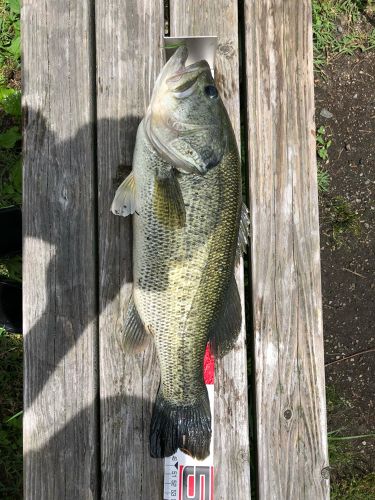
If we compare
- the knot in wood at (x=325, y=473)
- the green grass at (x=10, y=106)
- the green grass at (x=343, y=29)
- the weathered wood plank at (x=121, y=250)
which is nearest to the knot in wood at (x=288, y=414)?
the knot in wood at (x=325, y=473)

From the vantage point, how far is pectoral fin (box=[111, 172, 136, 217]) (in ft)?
7.13

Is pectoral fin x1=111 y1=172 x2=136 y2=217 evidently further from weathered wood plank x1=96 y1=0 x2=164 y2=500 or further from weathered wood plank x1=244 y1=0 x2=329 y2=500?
weathered wood plank x1=244 y1=0 x2=329 y2=500

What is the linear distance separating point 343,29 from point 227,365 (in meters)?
2.29

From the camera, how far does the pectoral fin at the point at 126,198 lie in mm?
2174

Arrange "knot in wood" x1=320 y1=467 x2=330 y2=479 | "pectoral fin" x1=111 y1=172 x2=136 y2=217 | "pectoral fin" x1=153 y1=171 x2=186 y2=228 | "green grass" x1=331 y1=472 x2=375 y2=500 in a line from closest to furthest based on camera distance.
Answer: "pectoral fin" x1=153 y1=171 x2=186 y2=228 → "pectoral fin" x1=111 y1=172 x2=136 y2=217 → "knot in wood" x1=320 y1=467 x2=330 y2=479 → "green grass" x1=331 y1=472 x2=375 y2=500

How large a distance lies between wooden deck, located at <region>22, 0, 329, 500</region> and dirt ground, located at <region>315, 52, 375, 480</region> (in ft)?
2.51

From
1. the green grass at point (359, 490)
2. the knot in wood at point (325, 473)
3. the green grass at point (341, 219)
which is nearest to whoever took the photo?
the knot in wood at point (325, 473)

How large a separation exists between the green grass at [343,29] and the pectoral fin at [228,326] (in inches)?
71.4

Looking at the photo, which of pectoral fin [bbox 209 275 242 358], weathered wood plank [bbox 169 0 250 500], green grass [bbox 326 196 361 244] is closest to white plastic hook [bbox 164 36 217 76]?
weathered wood plank [bbox 169 0 250 500]

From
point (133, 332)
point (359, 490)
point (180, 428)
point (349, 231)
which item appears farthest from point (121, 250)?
point (359, 490)

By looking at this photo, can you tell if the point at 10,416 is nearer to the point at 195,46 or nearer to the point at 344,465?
the point at 344,465

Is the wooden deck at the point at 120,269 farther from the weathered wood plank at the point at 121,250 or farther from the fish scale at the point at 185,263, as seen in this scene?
the fish scale at the point at 185,263

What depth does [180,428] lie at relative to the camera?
2252mm

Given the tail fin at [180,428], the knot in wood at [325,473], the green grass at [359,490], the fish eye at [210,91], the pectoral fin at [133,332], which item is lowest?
the green grass at [359,490]
